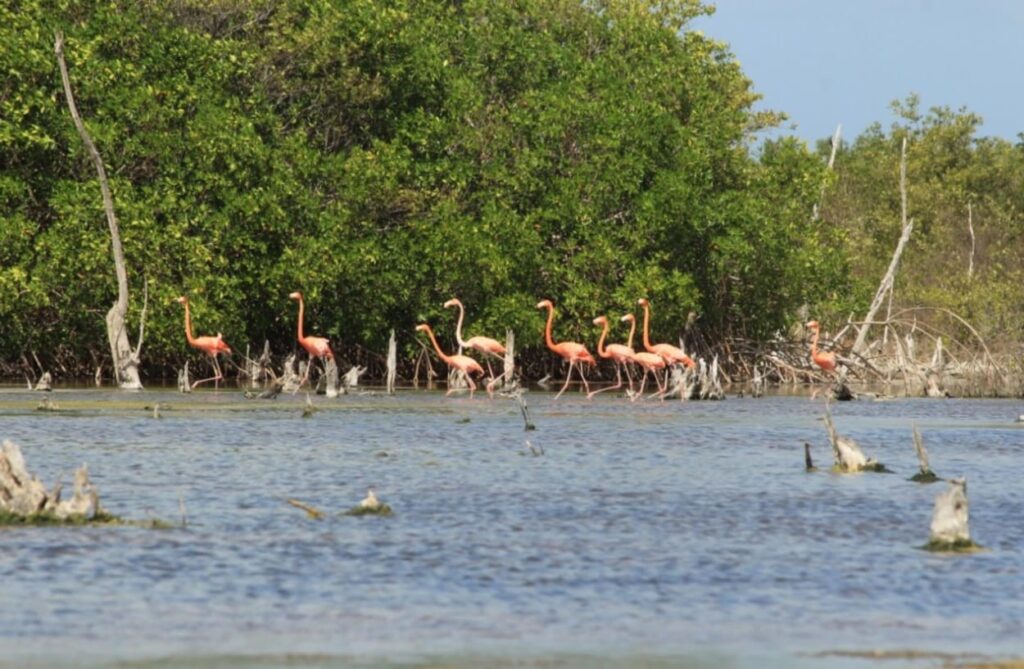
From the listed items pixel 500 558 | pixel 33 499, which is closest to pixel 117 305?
pixel 33 499

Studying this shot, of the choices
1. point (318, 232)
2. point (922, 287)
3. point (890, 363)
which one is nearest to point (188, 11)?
point (318, 232)

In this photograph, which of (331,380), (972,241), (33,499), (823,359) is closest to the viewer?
(33,499)

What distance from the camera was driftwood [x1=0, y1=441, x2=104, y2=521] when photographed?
17281 mm

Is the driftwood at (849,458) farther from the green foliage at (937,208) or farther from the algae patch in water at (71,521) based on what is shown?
the green foliage at (937,208)

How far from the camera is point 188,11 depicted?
1946 inches

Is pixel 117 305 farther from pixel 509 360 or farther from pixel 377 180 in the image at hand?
pixel 509 360

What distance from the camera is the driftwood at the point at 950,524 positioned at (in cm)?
1652

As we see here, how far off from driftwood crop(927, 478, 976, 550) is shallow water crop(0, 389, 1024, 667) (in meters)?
0.20

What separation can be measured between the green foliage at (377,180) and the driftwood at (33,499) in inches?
979

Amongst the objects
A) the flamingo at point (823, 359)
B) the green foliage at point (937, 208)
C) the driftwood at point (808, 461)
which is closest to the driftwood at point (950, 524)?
the driftwood at point (808, 461)

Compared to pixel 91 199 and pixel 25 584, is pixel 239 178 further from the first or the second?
pixel 25 584

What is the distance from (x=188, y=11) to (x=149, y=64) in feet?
14.0

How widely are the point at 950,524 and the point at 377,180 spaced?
3188cm

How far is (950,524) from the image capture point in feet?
54.7
